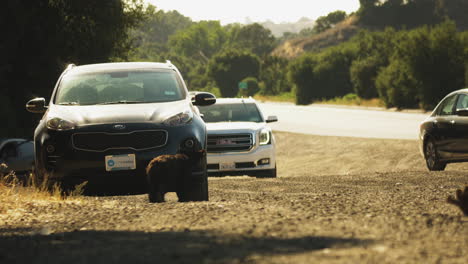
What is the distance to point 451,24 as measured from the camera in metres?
58.4

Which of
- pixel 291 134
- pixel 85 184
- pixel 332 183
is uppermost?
pixel 85 184

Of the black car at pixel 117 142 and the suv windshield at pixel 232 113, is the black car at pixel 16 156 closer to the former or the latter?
the suv windshield at pixel 232 113

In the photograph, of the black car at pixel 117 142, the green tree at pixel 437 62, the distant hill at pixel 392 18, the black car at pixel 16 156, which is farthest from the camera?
the distant hill at pixel 392 18

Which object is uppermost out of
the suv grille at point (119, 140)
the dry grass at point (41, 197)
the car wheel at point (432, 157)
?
the suv grille at point (119, 140)

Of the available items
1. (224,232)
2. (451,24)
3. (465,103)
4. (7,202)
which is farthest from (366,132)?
(224,232)

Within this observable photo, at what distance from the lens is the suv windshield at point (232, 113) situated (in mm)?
17547

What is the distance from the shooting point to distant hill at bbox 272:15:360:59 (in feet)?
572

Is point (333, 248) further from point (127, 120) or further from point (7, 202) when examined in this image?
point (7, 202)

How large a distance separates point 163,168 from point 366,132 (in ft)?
105

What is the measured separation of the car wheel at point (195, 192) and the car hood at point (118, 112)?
2.90 feet

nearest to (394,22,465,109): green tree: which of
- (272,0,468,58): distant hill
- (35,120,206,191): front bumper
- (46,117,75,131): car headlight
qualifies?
(35,120,206,191): front bumper

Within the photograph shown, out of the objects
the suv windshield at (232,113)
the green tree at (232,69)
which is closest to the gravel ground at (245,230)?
the suv windshield at (232,113)

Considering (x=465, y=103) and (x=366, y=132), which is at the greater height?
(x=465, y=103)

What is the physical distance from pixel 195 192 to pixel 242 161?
6337 millimetres
